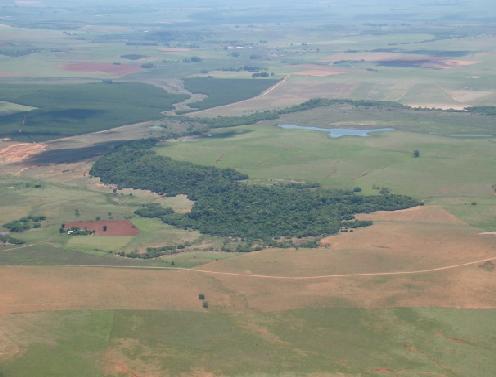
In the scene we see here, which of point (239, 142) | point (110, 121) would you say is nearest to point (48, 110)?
point (110, 121)

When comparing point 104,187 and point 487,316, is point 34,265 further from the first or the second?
point 487,316

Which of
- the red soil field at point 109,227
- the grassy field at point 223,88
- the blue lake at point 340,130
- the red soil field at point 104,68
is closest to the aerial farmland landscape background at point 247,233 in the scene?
the red soil field at point 109,227

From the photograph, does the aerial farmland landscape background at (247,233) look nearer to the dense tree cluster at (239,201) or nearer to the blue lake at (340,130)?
the dense tree cluster at (239,201)

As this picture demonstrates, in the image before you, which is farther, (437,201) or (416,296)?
(437,201)

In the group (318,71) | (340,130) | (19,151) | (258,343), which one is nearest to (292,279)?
(258,343)

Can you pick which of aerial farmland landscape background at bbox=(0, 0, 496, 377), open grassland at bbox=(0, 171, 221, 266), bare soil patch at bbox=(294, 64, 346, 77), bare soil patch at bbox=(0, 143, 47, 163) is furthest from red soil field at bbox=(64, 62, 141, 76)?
open grassland at bbox=(0, 171, 221, 266)
